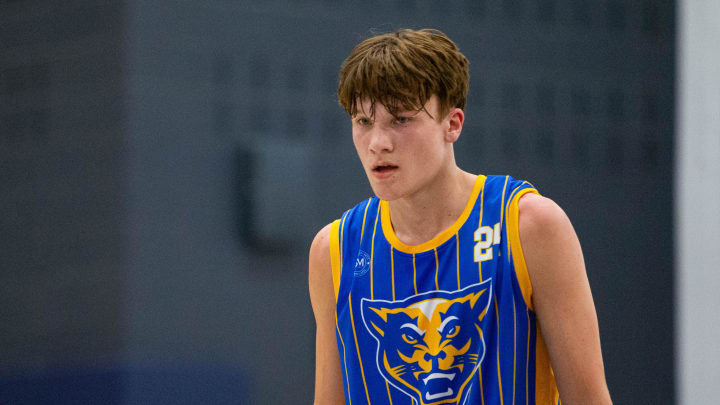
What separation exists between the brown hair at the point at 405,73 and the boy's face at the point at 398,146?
1cm

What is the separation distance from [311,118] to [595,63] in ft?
6.90

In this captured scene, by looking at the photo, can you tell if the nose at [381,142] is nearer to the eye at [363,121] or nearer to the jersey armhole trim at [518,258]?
the eye at [363,121]

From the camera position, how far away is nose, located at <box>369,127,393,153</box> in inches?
48.1

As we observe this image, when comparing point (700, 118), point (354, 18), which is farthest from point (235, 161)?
point (700, 118)

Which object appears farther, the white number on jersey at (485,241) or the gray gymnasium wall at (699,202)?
the gray gymnasium wall at (699,202)

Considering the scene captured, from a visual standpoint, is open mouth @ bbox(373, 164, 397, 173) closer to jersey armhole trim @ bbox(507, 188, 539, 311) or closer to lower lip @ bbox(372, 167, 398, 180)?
lower lip @ bbox(372, 167, 398, 180)

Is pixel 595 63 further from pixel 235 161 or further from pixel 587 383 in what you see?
pixel 587 383

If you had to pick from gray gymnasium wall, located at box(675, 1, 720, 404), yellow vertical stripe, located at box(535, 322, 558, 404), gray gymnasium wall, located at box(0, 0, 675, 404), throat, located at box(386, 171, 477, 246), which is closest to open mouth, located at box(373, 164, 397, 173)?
throat, located at box(386, 171, 477, 246)

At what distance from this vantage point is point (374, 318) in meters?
1.35

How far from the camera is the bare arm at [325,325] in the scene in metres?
1.43

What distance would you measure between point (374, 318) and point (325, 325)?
5.0 inches

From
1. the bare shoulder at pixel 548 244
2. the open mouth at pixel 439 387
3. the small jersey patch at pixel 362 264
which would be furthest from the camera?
the small jersey patch at pixel 362 264

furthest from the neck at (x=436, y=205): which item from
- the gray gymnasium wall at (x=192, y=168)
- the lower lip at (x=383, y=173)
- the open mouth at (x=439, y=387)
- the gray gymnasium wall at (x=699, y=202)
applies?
the gray gymnasium wall at (x=699, y=202)

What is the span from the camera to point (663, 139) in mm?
5723
